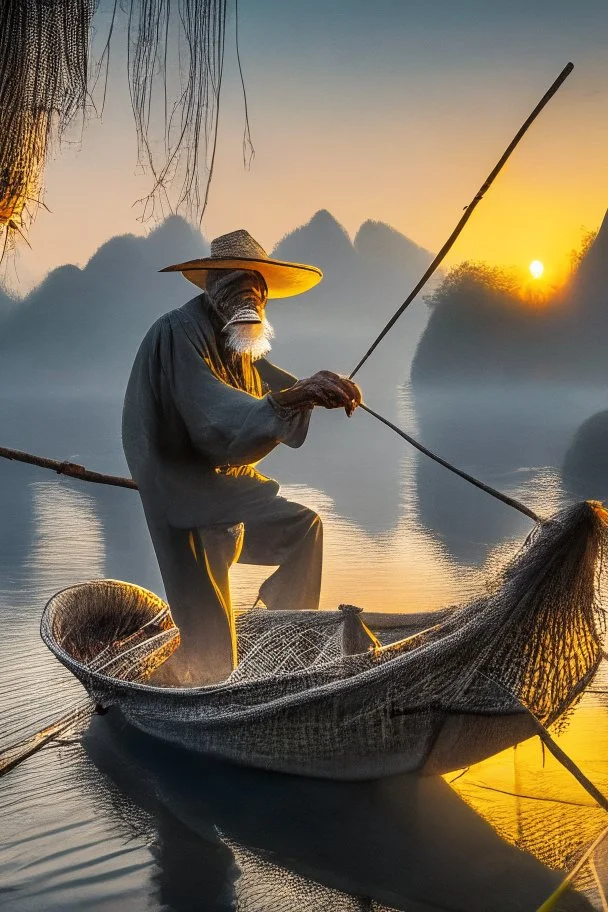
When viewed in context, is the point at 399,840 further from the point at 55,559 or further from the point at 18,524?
the point at 18,524

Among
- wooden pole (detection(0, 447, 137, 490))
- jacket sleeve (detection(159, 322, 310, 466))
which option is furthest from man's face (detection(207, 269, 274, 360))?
wooden pole (detection(0, 447, 137, 490))

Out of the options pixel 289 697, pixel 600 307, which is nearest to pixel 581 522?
pixel 289 697

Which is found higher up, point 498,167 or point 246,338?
point 498,167

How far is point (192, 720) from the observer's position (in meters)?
2.63

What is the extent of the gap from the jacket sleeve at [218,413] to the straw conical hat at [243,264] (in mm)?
188

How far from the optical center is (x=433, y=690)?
2.20 metres

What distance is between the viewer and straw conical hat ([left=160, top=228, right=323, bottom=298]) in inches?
110

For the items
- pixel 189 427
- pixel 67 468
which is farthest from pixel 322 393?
pixel 67 468

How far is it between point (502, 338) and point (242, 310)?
22018 millimetres

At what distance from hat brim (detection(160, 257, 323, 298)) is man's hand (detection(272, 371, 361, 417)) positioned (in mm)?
515

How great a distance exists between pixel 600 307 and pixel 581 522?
17.6 m

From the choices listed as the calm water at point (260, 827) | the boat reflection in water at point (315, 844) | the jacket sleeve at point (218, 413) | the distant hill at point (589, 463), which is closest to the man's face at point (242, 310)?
the jacket sleeve at point (218, 413)

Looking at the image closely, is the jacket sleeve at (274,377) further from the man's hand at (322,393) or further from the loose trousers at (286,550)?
the man's hand at (322,393)

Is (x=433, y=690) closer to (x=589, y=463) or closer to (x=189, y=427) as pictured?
(x=189, y=427)
